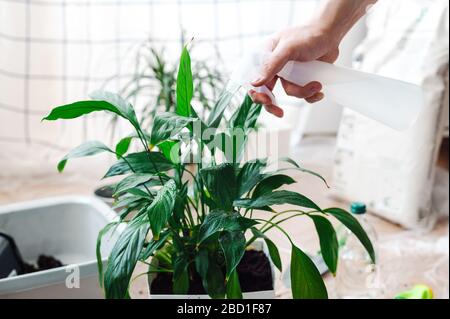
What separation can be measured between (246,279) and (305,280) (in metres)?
0.12

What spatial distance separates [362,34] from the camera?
1.86 meters

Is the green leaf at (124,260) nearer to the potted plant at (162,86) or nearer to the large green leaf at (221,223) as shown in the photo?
→ the large green leaf at (221,223)

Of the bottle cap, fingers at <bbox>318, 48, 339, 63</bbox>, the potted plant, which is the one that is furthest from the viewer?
the potted plant

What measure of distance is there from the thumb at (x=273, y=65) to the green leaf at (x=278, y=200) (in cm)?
15

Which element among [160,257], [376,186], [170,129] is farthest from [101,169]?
[170,129]

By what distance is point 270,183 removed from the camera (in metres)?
0.69

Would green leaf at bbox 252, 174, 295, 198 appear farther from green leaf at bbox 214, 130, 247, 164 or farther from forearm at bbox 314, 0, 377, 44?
forearm at bbox 314, 0, 377, 44

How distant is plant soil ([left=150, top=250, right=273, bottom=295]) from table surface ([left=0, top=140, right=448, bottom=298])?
1.4 inches

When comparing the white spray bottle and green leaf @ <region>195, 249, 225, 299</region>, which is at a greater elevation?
the white spray bottle

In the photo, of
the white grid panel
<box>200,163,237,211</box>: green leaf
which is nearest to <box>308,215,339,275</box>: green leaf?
<box>200,163,237,211</box>: green leaf

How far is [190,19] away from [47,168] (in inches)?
26.1

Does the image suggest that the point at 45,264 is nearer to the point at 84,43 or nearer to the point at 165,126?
the point at 165,126

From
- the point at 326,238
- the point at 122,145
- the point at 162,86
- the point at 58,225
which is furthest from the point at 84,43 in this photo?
the point at 326,238

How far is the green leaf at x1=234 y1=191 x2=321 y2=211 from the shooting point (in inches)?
25.0
